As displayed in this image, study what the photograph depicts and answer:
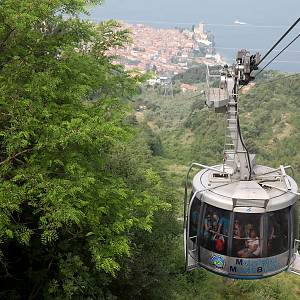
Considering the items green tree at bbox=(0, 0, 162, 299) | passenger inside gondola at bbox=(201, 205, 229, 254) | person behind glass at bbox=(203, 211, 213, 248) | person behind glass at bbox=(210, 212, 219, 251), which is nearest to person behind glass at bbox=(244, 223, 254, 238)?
passenger inside gondola at bbox=(201, 205, 229, 254)

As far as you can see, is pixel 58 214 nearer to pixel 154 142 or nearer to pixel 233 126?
pixel 233 126

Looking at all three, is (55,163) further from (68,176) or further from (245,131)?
(245,131)

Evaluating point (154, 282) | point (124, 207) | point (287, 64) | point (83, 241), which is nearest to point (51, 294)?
point (83, 241)

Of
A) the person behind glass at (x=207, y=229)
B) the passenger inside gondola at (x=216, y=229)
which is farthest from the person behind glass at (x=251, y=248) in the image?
the person behind glass at (x=207, y=229)

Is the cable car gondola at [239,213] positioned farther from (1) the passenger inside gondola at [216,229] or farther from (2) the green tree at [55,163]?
(2) the green tree at [55,163]

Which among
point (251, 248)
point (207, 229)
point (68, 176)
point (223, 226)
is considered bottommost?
point (251, 248)

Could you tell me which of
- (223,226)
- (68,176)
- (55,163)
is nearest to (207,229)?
(223,226)

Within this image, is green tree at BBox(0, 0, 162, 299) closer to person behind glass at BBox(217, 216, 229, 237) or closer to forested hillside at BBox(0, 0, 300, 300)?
forested hillside at BBox(0, 0, 300, 300)
